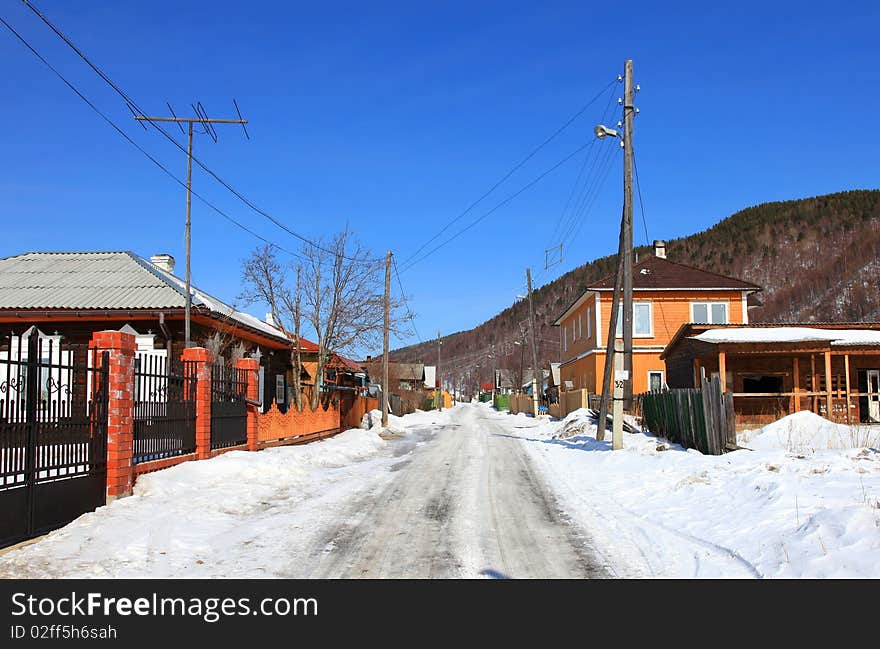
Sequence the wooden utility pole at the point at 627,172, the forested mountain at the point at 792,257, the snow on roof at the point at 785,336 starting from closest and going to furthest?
the wooden utility pole at the point at 627,172
the snow on roof at the point at 785,336
the forested mountain at the point at 792,257

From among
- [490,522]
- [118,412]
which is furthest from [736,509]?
[118,412]

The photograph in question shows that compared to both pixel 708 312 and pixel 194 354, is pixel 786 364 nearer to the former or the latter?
pixel 708 312

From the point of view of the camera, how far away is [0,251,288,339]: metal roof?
70.0ft

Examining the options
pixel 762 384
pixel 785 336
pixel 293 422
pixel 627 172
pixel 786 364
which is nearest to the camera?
pixel 627 172

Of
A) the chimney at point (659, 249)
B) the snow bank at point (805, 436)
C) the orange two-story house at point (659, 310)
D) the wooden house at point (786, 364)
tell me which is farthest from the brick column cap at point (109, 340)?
the chimney at point (659, 249)

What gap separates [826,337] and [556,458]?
9752 millimetres

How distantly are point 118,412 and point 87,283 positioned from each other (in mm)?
15028

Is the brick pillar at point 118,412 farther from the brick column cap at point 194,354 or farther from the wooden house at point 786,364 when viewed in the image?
the wooden house at point 786,364

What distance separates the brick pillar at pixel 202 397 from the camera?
1415 centimetres

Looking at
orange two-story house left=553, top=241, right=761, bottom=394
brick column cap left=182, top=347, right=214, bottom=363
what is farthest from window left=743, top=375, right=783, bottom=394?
brick column cap left=182, top=347, right=214, bottom=363

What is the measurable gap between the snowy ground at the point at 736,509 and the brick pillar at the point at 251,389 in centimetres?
724

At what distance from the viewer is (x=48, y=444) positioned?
8.90 metres
